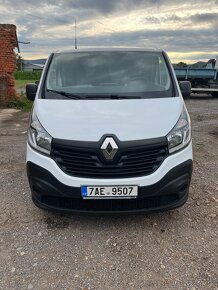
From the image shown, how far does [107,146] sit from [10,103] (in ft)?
31.4

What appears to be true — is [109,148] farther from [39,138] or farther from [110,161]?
[39,138]

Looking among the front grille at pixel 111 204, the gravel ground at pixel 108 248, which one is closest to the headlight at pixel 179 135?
the front grille at pixel 111 204

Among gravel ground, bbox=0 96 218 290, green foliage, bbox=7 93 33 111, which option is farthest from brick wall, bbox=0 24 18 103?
gravel ground, bbox=0 96 218 290

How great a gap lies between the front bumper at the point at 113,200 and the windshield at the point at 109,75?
1.05 meters

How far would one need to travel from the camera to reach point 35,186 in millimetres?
3396

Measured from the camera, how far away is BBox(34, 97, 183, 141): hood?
3211 millimetres

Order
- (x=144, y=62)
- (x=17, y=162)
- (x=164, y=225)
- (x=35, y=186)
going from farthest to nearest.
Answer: (x=17, y=162), (x=144, y=62), (x=164, y=225), (x=35, y=186)

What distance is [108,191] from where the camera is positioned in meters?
3.15

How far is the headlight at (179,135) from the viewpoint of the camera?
3.28m

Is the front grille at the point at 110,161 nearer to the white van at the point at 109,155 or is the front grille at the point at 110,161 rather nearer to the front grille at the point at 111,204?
the white van at the point at 109,155

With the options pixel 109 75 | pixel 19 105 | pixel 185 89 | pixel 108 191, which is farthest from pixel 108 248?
pixel 19 105

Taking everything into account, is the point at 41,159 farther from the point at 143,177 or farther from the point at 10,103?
the point at 10,103

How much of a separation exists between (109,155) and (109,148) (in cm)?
7

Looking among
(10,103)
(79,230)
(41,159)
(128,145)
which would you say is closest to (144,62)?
(128,145)
